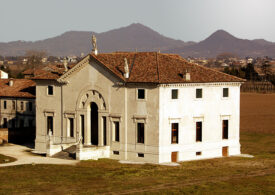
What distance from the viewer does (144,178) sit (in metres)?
40.3

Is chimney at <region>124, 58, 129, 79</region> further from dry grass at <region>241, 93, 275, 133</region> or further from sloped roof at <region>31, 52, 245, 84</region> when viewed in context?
dry grass at <region>241, 93, 275, 133</region>

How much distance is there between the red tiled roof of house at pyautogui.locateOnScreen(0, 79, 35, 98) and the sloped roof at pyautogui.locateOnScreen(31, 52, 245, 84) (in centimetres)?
1954

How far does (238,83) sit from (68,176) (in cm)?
2098

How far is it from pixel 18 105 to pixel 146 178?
3315 centimetres

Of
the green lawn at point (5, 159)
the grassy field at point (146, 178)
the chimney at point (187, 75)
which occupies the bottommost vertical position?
the grassy field at point (146, 178)

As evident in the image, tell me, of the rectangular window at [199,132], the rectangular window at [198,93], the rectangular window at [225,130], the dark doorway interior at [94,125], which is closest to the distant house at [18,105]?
the dark doorway interior at [94,125]

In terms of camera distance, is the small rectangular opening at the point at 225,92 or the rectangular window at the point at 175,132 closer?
the rectangular window at the point at 175,132

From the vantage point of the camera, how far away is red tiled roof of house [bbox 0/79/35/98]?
6806 cm

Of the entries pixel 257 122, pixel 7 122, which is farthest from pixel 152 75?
pixel 257 122

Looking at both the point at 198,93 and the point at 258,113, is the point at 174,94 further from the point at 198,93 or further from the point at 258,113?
the point at 258,113

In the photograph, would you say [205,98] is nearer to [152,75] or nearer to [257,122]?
[152,75]

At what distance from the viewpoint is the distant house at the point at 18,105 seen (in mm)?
67062

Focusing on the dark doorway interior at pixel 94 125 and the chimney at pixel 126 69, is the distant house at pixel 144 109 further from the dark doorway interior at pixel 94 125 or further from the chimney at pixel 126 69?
the dark doorway interior at pixel 94 125

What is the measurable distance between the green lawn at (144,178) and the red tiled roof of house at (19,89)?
2382 cm
